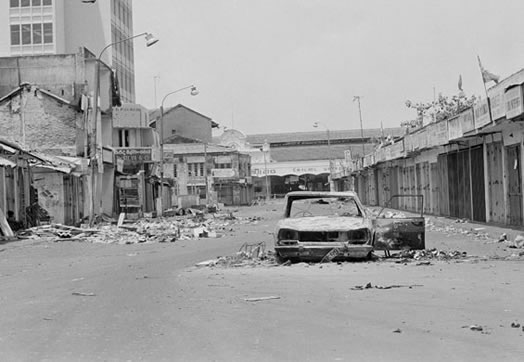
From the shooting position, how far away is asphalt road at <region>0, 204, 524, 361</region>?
7.68 m

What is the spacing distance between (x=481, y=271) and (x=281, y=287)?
12.7 ft

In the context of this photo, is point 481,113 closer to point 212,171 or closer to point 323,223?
point 323,223

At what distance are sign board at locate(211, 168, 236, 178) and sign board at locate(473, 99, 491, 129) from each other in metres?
71.5

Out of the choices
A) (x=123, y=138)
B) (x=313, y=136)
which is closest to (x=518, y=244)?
(x=123, y=138)

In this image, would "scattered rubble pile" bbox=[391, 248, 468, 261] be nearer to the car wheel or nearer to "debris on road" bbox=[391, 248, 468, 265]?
"debris on road" bbox=[391, 248, 468, 265]

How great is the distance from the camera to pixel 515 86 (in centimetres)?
2172

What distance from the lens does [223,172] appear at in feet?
320

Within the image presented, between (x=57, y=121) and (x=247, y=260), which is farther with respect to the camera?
(x=57, y=121)

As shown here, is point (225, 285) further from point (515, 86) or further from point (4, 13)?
point (4, 13)

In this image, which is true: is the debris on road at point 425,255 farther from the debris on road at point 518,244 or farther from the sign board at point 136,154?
the sign board at point 136,154

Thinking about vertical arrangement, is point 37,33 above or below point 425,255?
above

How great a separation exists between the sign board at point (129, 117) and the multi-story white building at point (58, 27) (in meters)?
8.82

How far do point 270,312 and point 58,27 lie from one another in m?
67.5

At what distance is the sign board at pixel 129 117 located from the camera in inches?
2724
